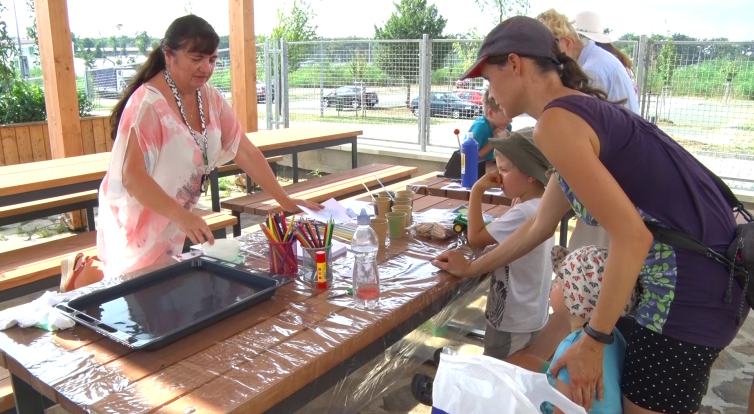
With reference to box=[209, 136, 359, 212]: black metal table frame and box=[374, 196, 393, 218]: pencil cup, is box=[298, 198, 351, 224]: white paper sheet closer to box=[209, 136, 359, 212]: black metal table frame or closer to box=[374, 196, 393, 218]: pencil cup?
box=[374, 196, 393, 218]: pencil cup

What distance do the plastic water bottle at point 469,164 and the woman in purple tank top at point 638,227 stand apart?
7.08 ft

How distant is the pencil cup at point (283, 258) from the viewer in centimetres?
193

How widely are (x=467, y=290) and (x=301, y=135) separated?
4388 mm

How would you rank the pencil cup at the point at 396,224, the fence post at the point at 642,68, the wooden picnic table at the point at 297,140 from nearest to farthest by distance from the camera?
the pencil cup at the point at 396,224
the wooden picnic table at the point at 297,140
the fence post at the point at 642,68

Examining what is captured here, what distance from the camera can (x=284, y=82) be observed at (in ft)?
29.6

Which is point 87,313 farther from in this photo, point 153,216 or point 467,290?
point 467,290

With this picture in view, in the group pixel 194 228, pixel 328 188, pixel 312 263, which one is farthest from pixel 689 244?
pixel 328 188

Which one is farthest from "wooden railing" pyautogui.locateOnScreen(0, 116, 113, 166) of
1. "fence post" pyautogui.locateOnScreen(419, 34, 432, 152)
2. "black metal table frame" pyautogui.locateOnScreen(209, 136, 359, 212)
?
"fence post" pyautogui.locateOnScreen(419, 34, 432, 152)

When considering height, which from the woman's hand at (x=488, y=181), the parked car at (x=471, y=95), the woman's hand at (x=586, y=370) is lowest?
the woman's hand at (x=586, y=370)

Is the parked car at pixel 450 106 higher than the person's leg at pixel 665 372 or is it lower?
higher

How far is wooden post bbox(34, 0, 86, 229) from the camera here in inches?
201

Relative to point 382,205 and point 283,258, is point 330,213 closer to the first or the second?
point 382,205

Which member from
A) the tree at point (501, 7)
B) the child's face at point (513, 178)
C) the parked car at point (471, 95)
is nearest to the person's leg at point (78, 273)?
the child's face at point (513, 178)

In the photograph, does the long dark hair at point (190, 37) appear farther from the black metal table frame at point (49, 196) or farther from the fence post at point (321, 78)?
the fence post at point (321, 78)
